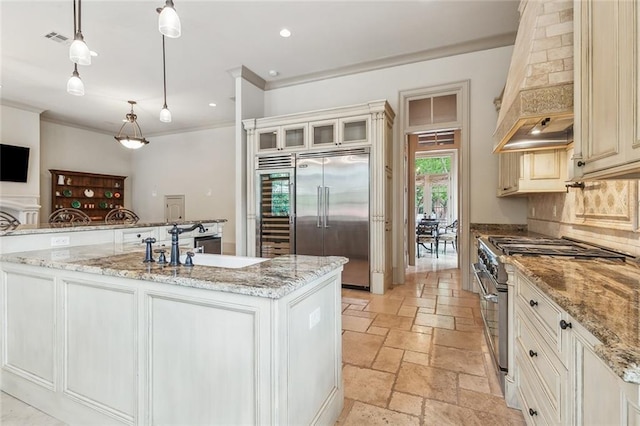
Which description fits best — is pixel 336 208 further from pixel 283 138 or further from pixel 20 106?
pixel 20 106

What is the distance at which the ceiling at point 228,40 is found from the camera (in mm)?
3523

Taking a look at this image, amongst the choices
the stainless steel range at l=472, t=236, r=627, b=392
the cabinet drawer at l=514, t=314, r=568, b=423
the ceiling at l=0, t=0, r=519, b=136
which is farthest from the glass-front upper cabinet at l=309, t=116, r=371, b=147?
the cabinet drawer at l=514, t=314, r=568, b=423

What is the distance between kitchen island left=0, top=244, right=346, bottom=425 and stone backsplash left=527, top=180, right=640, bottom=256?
5.71 ft

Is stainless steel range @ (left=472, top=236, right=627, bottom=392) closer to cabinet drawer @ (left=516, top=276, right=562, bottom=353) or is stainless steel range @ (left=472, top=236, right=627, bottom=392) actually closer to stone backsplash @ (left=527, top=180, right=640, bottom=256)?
stone backsplash @ (left=527, top=180, right=640, bottom=256)

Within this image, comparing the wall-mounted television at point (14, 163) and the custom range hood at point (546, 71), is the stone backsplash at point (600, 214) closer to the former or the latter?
the custom range hood at point (546, 71)

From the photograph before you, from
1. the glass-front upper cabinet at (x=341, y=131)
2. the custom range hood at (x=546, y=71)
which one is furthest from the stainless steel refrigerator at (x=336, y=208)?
the custom range hood at (x=546, y=71)

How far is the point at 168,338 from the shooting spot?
140 cm

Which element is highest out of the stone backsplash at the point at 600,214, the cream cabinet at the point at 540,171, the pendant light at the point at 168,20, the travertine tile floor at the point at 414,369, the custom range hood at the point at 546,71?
the pendant light at the point at 168,20

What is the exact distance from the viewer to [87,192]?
8164mm

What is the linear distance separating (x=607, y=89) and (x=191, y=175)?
348 inches

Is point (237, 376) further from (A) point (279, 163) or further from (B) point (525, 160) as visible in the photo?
(A) point (279, 163)

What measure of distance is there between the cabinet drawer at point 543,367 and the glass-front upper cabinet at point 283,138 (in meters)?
3.69

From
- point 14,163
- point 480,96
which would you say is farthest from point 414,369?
point 14,163

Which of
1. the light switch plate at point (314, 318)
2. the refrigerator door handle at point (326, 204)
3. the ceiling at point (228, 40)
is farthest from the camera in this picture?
the refrigerator door handle at point (326, 204)
